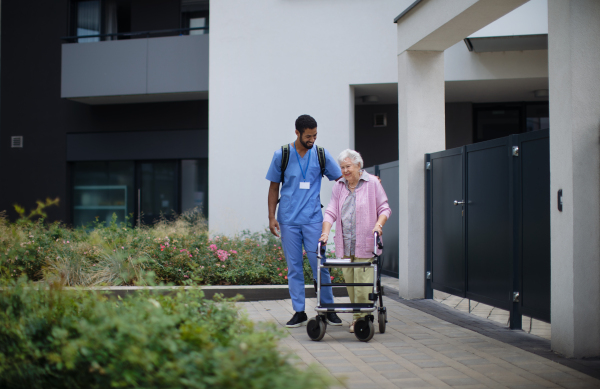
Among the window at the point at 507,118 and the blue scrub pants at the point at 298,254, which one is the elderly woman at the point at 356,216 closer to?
the blue scrub pants at the point at 298,254

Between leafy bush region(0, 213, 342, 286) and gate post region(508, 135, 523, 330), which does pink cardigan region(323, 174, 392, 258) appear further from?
leafy bush region(0, 213, 342, 286)

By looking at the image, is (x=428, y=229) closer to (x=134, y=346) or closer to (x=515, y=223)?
(x=515, y=223)

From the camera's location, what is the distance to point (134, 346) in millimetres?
2322

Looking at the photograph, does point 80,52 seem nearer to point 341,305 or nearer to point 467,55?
point 467,55

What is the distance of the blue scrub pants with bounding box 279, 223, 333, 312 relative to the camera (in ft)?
18.4

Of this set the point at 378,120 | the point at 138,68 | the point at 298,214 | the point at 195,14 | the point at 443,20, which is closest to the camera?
the point at 298,214

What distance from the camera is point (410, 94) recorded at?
24.6 ft

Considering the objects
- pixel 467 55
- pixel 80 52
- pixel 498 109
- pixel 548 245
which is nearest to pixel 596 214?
pixel 548 245

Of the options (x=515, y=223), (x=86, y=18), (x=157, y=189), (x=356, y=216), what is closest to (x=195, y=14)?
(x=86, y=18)

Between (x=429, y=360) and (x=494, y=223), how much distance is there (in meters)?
2.02

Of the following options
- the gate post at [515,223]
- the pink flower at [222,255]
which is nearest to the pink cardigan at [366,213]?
the gate post at [515,223]

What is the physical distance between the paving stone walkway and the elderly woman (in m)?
0.59

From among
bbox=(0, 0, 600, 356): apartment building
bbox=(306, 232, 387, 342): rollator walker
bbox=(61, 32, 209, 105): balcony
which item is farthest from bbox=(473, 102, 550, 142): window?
bbox=(306, 232, 387, 342): rollator walker

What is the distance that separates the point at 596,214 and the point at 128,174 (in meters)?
12.6
